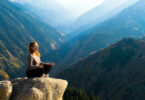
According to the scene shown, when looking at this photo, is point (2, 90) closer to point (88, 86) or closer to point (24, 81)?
point (24, 81)

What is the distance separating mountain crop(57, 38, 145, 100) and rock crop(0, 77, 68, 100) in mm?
90048

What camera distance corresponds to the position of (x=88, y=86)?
127 metres

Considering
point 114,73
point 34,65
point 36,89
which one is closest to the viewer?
point 36,89

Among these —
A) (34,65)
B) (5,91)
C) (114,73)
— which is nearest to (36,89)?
(34,65)

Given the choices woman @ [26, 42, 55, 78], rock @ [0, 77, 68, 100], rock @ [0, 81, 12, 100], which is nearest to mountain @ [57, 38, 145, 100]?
rock @ [0, 77, 68, 100]

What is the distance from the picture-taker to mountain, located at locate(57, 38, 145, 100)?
10206 cm

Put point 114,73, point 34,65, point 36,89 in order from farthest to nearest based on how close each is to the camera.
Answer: point 114,73, point 34,65, point 36,89

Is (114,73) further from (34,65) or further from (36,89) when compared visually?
(36,89)

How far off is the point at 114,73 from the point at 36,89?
391 ft

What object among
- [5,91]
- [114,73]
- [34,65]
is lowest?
[5,91]

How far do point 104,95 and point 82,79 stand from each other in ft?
101

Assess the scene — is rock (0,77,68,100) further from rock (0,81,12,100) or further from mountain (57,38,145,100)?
mountain (57,38,145,100)

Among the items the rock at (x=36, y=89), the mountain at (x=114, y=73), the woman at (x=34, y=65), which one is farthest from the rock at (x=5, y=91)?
the mountain at (x=114, y=73)

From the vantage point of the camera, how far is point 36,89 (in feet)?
35.7
